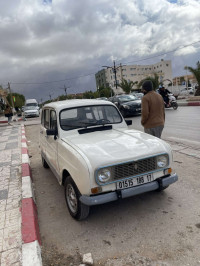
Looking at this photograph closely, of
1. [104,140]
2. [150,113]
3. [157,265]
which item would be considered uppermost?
[150,113]

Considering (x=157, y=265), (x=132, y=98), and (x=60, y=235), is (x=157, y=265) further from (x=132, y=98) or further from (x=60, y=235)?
(x=132, y=98)

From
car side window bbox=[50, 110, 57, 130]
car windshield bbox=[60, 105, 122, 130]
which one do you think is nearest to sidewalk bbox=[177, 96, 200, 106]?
car windshield bbox=[60, 105, 122, 130]

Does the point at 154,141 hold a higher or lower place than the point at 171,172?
higher

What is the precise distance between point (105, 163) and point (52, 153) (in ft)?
5.86

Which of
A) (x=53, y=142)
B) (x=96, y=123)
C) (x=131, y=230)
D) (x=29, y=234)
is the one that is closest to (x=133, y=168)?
(x=131, y=230)

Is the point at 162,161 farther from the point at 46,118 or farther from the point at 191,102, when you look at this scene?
the point at 191,102

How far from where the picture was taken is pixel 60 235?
2.89 metres

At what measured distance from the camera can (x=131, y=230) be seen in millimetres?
2828

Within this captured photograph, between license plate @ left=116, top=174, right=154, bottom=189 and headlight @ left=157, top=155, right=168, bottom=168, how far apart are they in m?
0.21

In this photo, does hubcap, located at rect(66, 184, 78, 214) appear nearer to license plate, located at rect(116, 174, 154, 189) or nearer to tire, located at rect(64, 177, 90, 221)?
tire, located at rect(64, 177, 90, 221)

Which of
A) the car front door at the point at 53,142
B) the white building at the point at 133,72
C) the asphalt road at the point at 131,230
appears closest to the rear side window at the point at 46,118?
the car front door at the point at 53,142

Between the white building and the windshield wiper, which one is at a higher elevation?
the white building

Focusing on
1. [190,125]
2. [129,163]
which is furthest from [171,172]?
[190,125]

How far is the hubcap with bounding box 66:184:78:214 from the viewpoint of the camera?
3131 millimetres
